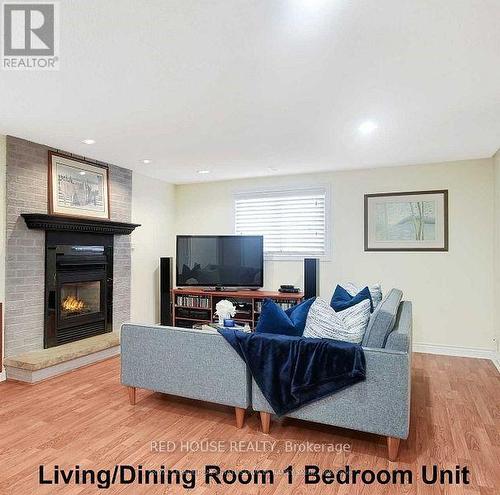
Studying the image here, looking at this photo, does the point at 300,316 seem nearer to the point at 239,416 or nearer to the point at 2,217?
the point at 239,416

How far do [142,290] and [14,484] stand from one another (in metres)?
3.58

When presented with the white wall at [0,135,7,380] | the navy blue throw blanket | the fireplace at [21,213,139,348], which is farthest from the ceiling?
the navy blue throw blanket

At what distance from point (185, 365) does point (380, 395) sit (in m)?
1.38

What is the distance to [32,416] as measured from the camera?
2.84 metres

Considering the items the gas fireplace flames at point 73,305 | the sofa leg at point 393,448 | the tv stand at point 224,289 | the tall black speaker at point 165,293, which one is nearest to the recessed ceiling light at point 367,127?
the sofa leg at point 393,448

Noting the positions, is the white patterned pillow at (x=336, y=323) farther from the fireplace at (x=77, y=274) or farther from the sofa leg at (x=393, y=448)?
the fireplace at (x=77, y=274)

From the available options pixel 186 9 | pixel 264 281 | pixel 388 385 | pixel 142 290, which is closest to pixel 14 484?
pixel 388 385

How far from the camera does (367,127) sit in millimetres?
3352

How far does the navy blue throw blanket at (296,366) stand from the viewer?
230cm

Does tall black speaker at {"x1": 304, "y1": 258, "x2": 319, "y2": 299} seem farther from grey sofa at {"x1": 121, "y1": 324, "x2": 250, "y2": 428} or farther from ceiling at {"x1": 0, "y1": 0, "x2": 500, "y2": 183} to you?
grey sofa at {"x1": 121, "y1": 324, "x2": 250, "y2": 428}

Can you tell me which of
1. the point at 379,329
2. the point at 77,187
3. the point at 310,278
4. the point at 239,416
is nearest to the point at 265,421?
the point at 239,416

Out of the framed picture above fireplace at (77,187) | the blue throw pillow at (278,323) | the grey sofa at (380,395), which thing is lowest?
the grey sofa at (380,395)

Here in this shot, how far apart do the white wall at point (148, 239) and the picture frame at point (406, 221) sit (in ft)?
10.2

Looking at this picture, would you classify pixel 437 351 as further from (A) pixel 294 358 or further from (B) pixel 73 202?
(B) pixel 73 202
